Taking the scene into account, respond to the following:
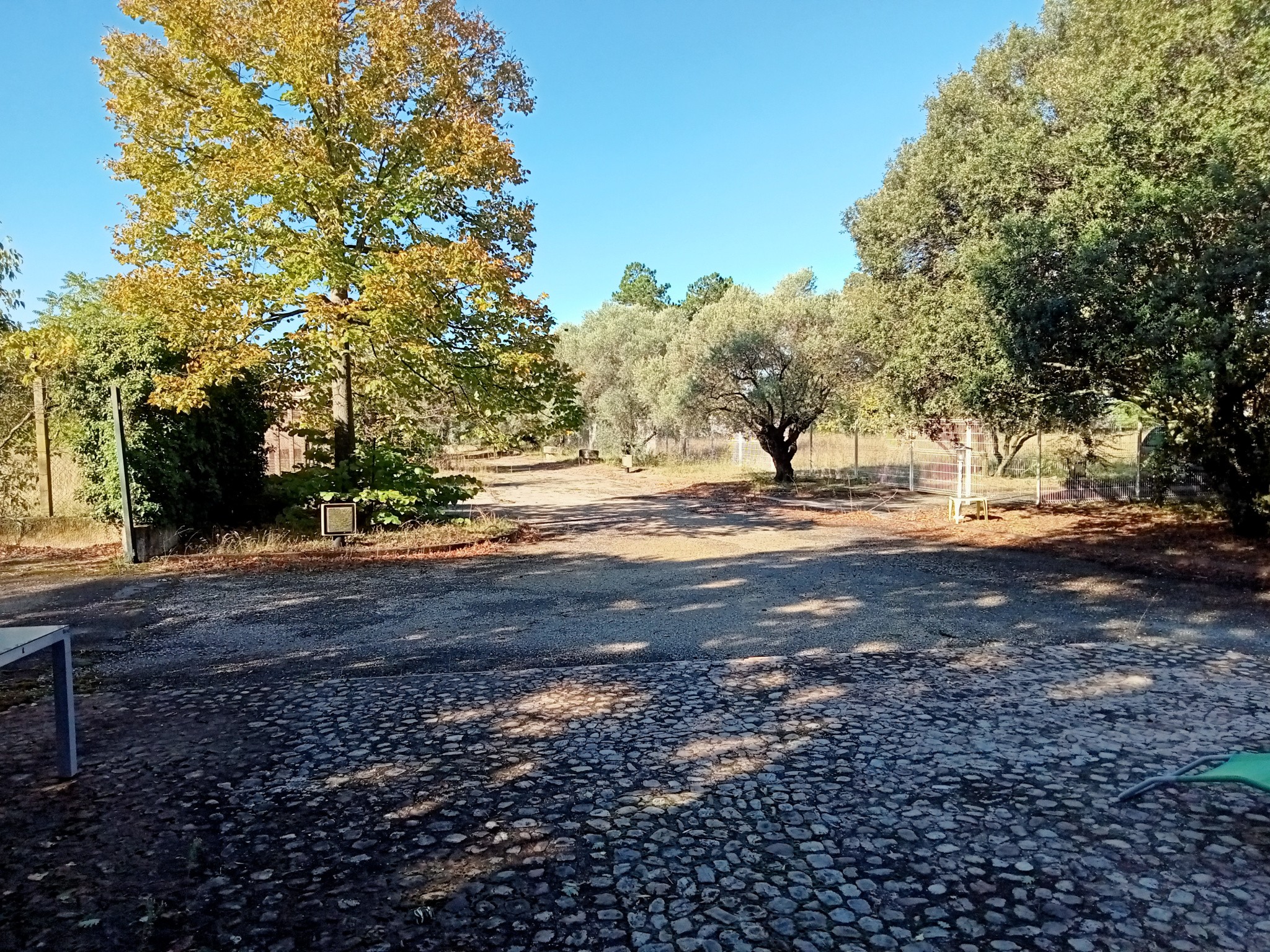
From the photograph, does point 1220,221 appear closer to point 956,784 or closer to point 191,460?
point 956,784

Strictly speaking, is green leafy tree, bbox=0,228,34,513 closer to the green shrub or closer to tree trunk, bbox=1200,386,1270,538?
the green shrub

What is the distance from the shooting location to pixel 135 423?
998 cm

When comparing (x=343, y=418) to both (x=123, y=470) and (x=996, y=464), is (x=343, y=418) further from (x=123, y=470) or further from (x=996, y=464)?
(x=996, y=464)

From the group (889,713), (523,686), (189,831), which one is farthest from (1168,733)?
(189,831)

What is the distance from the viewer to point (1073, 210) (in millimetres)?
10023

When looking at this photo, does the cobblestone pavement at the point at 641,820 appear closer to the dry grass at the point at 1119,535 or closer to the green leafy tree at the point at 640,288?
the dry grass at the point at 1119,535

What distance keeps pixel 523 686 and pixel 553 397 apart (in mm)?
8086

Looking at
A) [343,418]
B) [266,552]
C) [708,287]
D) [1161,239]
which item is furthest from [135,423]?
[708,287]

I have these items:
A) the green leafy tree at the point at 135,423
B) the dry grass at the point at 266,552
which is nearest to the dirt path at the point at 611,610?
the dry grass at the point at 266,552

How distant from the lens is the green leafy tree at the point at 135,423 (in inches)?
387

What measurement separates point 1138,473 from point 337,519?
15485 mm

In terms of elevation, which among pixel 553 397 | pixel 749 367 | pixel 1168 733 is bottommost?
pixel 1168 733

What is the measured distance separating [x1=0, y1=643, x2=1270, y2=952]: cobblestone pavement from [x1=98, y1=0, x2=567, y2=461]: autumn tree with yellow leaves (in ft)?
22.6

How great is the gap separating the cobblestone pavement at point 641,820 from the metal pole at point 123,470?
18.9 ft
